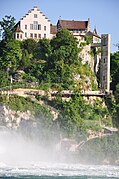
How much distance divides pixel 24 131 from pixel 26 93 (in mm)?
4378

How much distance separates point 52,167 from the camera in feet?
202

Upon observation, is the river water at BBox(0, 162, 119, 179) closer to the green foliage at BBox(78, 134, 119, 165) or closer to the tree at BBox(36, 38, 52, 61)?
the green foliage at BBox(78, 134, 119, 165)

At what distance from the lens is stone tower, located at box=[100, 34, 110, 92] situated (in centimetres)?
7612

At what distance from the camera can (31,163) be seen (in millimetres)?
63062

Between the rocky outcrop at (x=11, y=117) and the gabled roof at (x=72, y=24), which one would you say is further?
the gabled roof at (x=72, y=24)

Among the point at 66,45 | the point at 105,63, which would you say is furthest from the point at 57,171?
the point at 105,63

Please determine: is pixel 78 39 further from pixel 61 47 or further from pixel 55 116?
pixel 55 116

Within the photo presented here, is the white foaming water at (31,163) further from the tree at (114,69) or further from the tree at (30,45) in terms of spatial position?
the tree at (114,69)

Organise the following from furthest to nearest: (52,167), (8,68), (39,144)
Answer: (8,68)
(39,144)
(52,167)

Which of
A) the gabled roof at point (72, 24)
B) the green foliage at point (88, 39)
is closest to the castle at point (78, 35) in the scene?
the gabled roof at point (72, 24)

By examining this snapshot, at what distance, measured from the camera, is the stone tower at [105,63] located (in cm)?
7612

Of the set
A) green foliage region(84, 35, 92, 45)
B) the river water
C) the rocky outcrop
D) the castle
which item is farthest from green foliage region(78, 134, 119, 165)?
green foliage region(84, 35, 92, 45)

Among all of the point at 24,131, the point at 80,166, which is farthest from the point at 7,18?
the point at 80,166

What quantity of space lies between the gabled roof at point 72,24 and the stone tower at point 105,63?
4.34 meters
